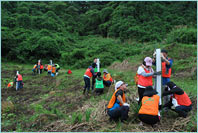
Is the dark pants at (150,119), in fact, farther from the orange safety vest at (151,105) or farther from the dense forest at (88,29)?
the dense forest at (88,29)

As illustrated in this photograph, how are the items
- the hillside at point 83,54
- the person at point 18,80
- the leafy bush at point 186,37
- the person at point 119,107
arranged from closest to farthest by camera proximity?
→ 1. the person at point 119,107
2. the hillside at point 83,54
3. the person at point 18,80
4. the leafy bush at point 186,37

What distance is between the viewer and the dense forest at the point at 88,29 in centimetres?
2142

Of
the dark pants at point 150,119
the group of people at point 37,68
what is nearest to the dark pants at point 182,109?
the dark pants at point 150,119

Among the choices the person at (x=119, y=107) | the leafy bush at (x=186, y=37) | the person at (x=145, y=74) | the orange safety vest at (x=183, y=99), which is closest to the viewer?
the person at (x=119, y=107)

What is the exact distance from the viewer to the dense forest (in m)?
21.4

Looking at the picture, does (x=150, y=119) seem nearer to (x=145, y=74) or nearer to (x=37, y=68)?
(x=145, y=74)

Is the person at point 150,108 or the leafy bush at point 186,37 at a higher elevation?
the leafy bush at point 186,37

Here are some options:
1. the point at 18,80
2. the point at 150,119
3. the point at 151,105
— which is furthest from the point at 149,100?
the point at 18,80

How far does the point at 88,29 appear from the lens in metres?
35.0

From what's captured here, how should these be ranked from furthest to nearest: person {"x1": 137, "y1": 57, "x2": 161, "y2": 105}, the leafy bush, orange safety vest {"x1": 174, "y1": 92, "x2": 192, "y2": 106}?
the leafy bush → person {"x1": 137, "y1": 57, "x2": 161, "y2": 105} → orange safety vest {"x1": 174, "y1": 92, "x2": 192, "y2": 106}

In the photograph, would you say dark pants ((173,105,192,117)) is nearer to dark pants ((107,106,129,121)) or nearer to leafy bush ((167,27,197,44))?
dark pants ((107,106,129,121))

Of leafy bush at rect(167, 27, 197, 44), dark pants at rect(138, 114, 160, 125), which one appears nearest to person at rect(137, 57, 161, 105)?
dark pants at rect(138, 114, 160, 125)

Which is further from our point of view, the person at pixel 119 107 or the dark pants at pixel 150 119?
the person at pixel 119 107

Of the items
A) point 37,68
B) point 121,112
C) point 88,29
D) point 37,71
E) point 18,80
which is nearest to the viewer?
point 121,112
